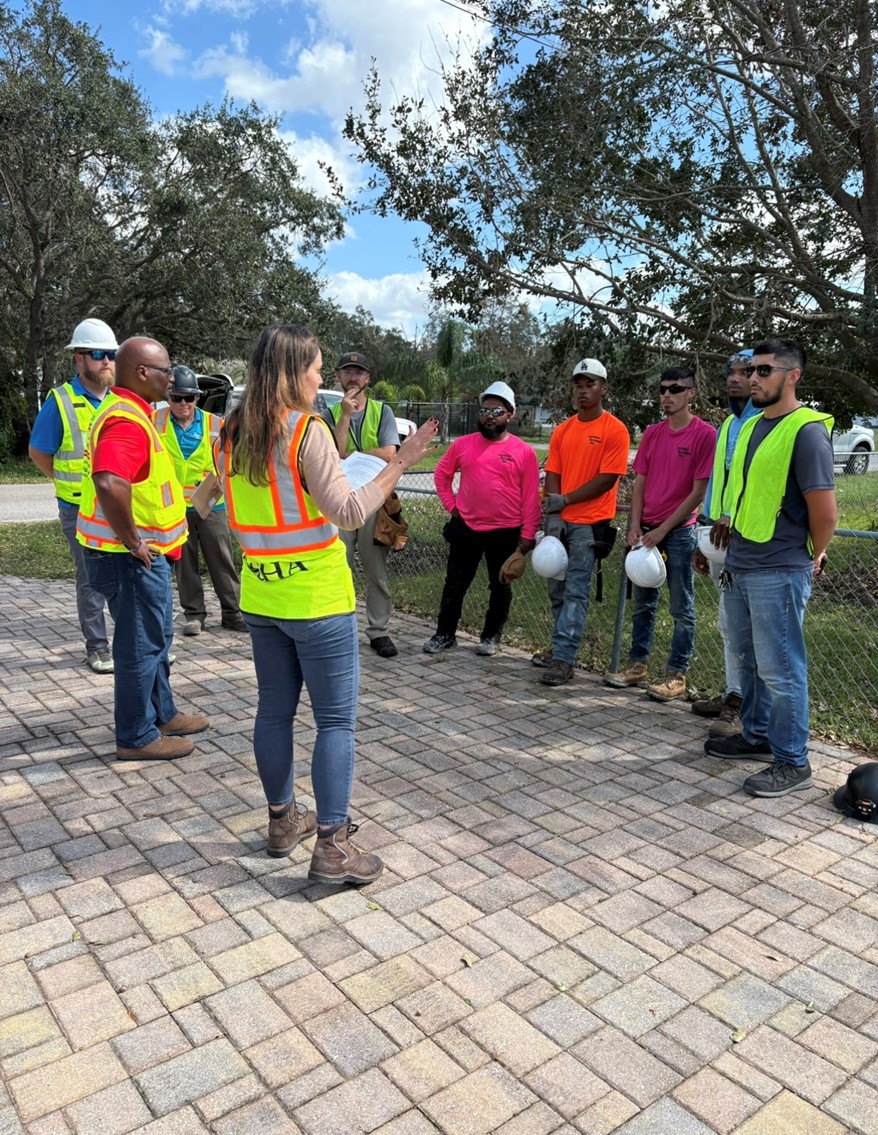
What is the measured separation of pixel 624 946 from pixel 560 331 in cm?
749

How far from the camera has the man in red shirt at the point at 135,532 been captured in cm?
387

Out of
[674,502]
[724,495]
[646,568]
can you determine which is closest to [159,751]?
[646,568]

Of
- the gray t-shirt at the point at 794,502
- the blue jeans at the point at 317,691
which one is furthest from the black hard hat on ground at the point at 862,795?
the blue jeans at the point at 317,691

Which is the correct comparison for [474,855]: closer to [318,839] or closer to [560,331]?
[318,839]

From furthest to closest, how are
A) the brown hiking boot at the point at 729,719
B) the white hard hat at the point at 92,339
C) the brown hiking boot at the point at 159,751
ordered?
1. the white hard hat at the point at 92,339
2. the brown hiking boot at the point at 729,719
3. the brown hiking boot at the point at 159,751

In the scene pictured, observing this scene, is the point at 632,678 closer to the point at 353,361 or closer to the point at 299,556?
the point at 353,361

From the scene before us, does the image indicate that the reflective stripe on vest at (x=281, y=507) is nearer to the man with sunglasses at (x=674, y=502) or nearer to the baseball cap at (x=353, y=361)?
the baseball cap at (x=353, y=361)

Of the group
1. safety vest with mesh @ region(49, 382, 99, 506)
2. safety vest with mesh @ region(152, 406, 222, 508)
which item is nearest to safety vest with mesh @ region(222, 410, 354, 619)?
safety vest with mesh @ region(49, 382, 99, 506)

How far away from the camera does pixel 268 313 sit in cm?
2275

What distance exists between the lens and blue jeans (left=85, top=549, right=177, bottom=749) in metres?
4.09

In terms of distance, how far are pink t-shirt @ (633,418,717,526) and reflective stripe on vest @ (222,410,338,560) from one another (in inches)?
116

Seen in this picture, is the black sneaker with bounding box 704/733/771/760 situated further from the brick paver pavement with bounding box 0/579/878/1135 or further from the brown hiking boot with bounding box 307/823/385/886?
the brown hiking boot with bounding box 307/823/385/886

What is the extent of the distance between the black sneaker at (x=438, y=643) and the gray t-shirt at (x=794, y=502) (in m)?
2.65

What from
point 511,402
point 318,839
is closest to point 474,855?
point 318,839
